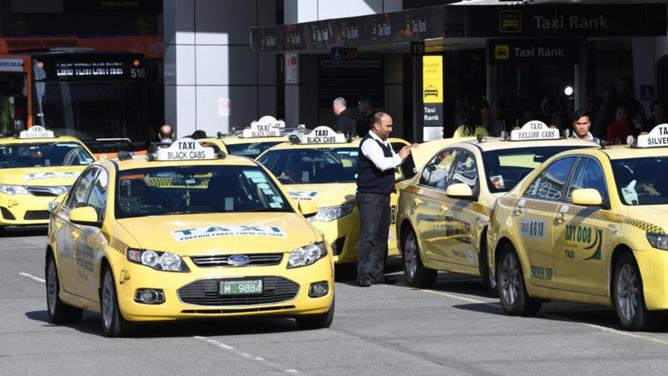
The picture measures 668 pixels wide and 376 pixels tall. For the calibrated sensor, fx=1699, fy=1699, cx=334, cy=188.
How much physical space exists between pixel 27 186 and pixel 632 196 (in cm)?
1597

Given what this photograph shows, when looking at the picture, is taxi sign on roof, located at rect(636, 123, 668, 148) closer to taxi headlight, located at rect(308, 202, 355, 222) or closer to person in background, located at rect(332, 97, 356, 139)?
taxi headlight, located at rect(308, 202, 355, 222)

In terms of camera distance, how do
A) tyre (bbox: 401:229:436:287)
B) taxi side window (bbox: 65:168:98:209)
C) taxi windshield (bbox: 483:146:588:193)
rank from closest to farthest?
taxi side window (bbox: 65:168:98:209) → taxi windshield (bbox: 483:146:588:193) → tyre (bbox: 401:229:436:287)

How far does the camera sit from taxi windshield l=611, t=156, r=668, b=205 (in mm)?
13109

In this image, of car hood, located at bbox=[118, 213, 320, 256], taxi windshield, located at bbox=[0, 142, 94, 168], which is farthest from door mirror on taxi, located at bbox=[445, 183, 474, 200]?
taxi windshield, located at bbox=[0, 142, 94, 168]

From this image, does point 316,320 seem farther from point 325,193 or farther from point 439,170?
point 325,193

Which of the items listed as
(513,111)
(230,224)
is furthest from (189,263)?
(513,111)

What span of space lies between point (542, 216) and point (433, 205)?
3.43 meters

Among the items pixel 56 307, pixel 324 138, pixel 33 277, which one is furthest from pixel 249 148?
pixel 56 307

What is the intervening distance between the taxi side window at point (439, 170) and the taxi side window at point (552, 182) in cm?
289

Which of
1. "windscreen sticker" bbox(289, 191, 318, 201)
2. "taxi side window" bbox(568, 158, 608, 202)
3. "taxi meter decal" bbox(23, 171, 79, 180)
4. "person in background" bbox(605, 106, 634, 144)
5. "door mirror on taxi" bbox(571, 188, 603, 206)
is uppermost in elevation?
"person in background" bbox(605, 106, 634, 144)

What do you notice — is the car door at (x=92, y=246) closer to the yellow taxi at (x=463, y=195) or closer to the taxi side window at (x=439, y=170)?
the yellow taxi at (x=463, y=195)

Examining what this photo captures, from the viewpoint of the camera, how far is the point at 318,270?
1302cm

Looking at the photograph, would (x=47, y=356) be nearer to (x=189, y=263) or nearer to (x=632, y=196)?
(x=189, y=263)

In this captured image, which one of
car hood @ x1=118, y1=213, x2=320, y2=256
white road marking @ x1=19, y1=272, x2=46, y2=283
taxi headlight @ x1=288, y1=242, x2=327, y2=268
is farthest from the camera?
white road marking @ x1=19, y1=272, x2=46, y2=283
